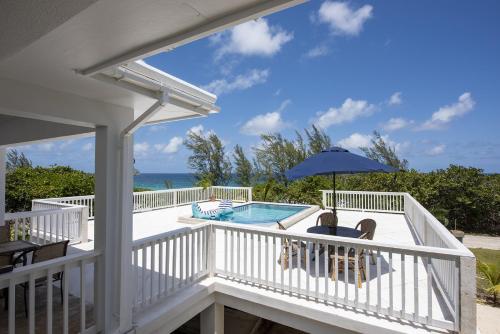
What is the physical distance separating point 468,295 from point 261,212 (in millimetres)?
10584

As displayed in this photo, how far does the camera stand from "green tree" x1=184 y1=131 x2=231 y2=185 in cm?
2553

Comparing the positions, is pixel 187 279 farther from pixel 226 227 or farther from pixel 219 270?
pixel 226 227

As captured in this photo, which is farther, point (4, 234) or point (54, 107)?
point (4, 234)

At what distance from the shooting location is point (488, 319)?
5695 mm

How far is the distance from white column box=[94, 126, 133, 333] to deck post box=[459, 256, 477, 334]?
411cm

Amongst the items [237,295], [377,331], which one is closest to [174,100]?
[237,295]

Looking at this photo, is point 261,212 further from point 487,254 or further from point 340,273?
point 487,254

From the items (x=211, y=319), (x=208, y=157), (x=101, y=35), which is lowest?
(x=211, y=319)

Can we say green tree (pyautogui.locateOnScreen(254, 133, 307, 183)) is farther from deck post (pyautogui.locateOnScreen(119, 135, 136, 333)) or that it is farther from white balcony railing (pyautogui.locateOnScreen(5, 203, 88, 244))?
deck post (pyautogui.locateOnScreen(119, 135, 136, 333))

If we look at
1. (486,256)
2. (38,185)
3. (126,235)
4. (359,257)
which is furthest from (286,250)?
(38,185)

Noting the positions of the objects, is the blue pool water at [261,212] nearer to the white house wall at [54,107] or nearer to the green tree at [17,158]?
the white house wall at [54,107]

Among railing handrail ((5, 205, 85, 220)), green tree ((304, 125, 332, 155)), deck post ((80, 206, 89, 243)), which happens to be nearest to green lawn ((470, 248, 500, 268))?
deck post ((80, 206, 89, 243))

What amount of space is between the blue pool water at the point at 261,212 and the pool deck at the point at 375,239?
132 centimetres

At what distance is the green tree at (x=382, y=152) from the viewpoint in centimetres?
2545
